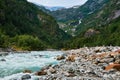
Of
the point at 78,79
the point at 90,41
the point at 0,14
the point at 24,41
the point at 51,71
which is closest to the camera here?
the point at 78,79

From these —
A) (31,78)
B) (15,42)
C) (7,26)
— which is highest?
(7,26)

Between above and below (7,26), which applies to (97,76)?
below

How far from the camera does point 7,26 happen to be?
199m

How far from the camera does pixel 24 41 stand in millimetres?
136000

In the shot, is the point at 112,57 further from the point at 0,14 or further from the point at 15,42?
the point at 0,14

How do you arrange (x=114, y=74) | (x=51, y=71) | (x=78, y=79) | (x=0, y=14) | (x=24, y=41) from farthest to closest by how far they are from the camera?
(x=0, y=14), (x=24, y=41), (x=51, y=71), (x=114, y=74), (x=78, y=79)

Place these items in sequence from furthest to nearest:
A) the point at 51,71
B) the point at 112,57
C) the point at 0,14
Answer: the point at 0,14 < the point at 112,57 < the point at 51,71

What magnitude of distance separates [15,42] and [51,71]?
11148cm

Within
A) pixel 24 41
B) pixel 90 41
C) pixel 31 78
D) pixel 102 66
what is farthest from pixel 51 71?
pixel 90 41

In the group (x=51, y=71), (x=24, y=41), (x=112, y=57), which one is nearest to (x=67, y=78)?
(x=51, y=71)

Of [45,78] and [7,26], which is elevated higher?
[7,26]

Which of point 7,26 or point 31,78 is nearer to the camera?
point 31,78

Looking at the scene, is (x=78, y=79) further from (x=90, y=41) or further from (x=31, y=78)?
(x=90, y=41)

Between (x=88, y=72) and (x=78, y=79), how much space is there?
3040 mm
